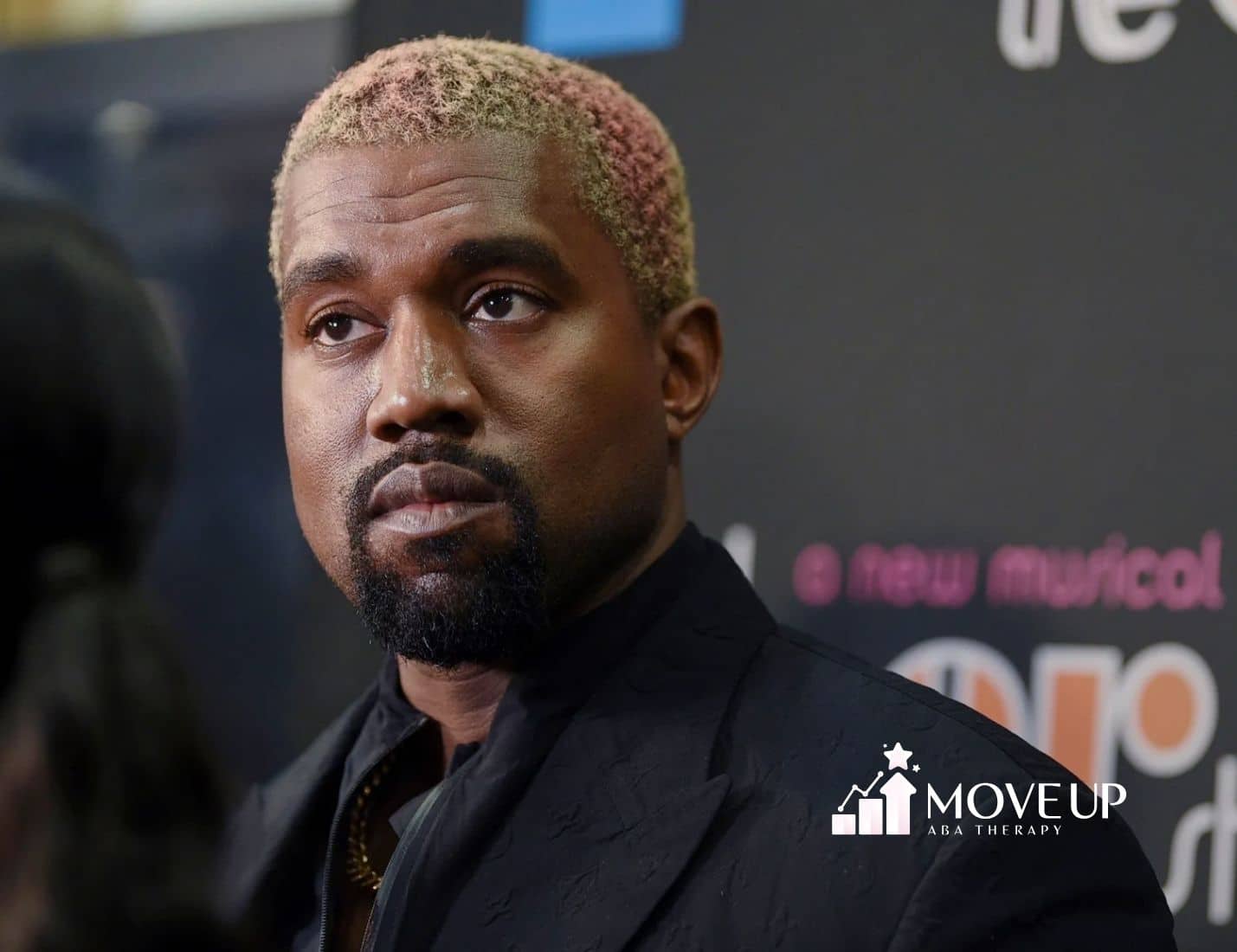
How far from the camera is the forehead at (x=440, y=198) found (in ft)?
5.28

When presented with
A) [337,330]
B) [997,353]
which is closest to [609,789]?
[337,330]

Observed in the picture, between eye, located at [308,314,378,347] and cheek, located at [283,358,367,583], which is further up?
eye, located at [308,314,378,347]

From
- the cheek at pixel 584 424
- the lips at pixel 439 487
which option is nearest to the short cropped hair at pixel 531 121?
the cheek at pixel 584 424

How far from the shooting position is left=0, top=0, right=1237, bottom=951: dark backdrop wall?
1858 millimetres

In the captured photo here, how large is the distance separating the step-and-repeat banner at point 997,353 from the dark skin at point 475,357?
A: 44cm

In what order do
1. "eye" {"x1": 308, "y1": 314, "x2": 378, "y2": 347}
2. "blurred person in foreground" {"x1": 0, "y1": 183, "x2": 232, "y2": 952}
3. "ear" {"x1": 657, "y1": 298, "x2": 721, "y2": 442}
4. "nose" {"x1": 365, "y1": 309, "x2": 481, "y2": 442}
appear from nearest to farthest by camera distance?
"blurred person in foreground" {"x1": 0, "y1": 183, "x2": 232, "y2": 952} → "nose" {"x1": 365, "y1": 309, "x2": 481, "y2": 442} → "eye" {"x1": 308, "y1": 314, "x2": 378, "y2": 347} → "ear" {"x1": 657, "y1": 298, "x2": 721, "y2": 442}

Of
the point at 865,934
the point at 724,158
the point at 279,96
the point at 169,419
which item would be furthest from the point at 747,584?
the point at 279,96

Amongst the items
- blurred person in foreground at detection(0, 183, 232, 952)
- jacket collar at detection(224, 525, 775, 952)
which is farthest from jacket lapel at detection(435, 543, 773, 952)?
blurred person in foreground at detection(0, 183, 232, 952)

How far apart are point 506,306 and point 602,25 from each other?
2.69 ft

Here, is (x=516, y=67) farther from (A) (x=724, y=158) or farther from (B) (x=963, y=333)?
(B) (x=963, y=333)

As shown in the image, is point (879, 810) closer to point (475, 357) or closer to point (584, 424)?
point (584, 424)

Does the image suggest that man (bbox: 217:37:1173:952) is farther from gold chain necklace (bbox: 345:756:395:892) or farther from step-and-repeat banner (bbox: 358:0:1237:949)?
step-and-repeat banner (bbox: 358:0:1237:949)

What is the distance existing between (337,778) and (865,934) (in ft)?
2.32

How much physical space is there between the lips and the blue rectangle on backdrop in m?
0.95
